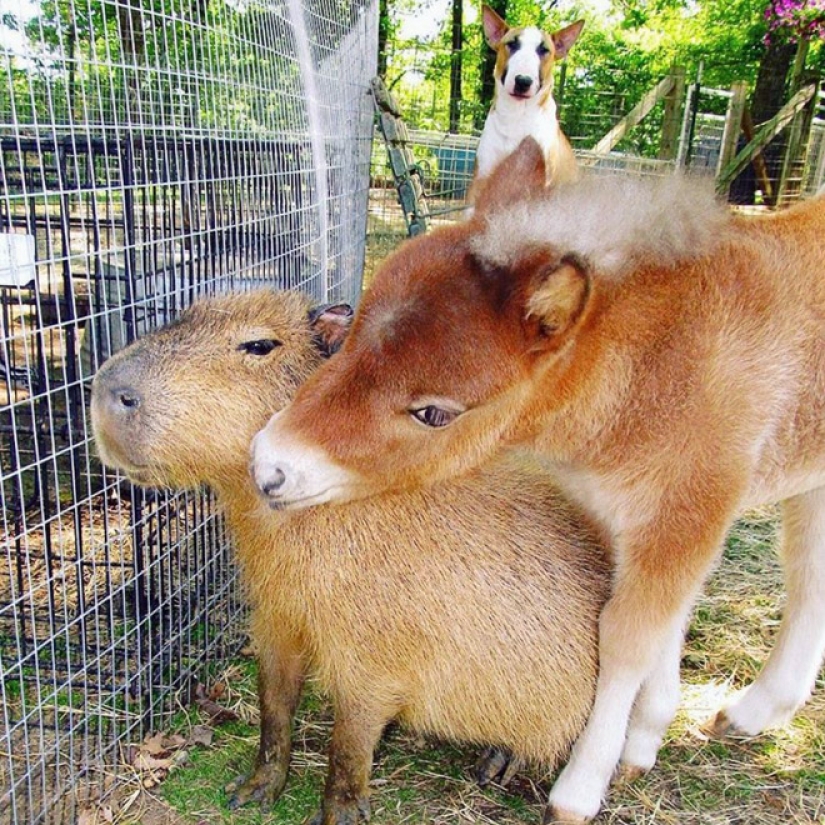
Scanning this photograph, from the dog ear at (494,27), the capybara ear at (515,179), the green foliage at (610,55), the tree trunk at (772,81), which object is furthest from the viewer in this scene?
the green foliage at (610,55)

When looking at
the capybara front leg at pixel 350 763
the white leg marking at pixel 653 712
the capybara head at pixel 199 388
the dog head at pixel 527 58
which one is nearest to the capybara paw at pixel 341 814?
the capybara front leg at pixel 350 763

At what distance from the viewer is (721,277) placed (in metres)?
2.39

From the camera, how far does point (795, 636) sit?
3.12m

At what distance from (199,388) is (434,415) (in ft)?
2.36

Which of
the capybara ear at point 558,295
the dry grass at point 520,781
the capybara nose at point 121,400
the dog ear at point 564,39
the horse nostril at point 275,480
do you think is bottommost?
the dry grass at point 520,781

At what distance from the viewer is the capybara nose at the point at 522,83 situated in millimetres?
7254

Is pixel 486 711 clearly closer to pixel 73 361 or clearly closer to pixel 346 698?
pixel 346 698

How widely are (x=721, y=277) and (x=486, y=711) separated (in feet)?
5.03

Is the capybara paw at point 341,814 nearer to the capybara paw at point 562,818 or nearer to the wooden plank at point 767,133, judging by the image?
the capybara paw at point 562,818

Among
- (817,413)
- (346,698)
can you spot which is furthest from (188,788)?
(817,413)

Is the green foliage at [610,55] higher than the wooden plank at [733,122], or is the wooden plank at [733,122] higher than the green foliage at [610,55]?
the green foliage at [610,55]

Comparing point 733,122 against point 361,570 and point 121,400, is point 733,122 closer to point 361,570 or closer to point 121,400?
point 361,570

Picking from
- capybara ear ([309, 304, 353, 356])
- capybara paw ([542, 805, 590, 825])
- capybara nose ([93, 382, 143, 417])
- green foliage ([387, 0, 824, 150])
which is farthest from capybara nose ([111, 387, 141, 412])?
green foliage ([387, 0, 824, 150])

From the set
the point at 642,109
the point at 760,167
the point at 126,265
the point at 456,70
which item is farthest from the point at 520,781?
the point at 456,70
